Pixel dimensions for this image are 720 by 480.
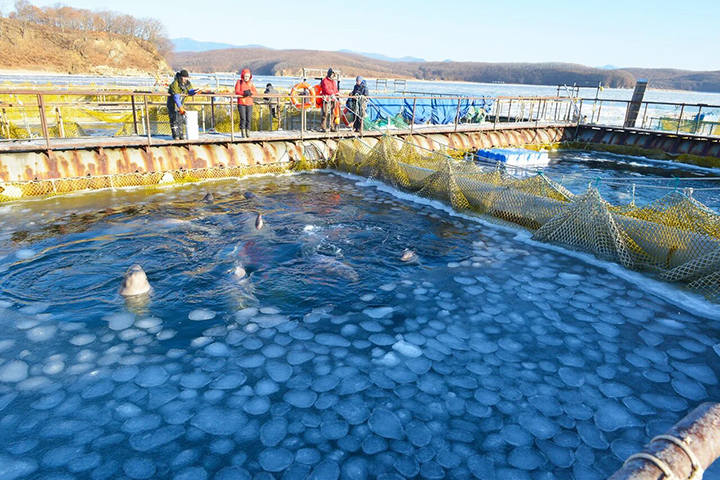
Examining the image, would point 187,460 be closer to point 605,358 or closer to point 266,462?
point 266,462

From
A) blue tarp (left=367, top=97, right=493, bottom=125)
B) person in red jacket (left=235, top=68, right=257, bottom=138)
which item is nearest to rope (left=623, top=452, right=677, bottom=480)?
person in red jacket (left=235, top=68, right=257, bottom=138)

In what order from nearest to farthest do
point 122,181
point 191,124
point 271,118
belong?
point 122,181 → point 191,124 → point 271,118

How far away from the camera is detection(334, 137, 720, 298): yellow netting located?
267 inches

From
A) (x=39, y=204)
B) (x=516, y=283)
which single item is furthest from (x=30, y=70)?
(x=516, y=283)

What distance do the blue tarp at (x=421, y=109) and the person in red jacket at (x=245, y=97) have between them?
19.8ft

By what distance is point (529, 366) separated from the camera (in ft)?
15.9

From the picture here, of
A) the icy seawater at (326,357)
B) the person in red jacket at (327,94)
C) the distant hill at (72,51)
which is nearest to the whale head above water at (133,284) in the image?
the icy seawater at (326,357)

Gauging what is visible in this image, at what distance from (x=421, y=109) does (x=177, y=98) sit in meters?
11.3

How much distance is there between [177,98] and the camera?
1184cm

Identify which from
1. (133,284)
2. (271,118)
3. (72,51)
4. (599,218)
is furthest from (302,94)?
(72,51)

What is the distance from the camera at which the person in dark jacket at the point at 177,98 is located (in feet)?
38.7

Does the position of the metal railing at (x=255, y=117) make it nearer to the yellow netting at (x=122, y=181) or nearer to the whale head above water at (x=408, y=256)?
the yellow netting at (x=122, y=181)

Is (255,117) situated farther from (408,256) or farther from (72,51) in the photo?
(72,51)

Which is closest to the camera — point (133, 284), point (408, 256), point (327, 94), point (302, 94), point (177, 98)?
point (133, 284)
